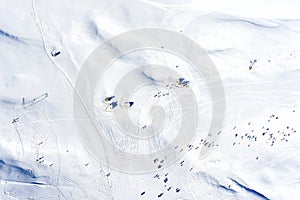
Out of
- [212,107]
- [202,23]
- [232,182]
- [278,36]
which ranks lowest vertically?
[232,182]

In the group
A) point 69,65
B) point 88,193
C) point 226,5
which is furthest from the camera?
point 226,5

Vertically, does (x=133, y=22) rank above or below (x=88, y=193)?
above

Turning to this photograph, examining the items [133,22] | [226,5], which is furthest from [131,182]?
[226,5]

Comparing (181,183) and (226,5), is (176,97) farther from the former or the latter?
(226,5)

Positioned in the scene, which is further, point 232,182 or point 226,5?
point 226,5

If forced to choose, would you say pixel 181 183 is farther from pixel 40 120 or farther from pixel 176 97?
pixel 40 120

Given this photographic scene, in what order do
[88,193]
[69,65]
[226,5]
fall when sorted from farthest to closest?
1. [226,5]
2. [69,65]
3. [88,193]
